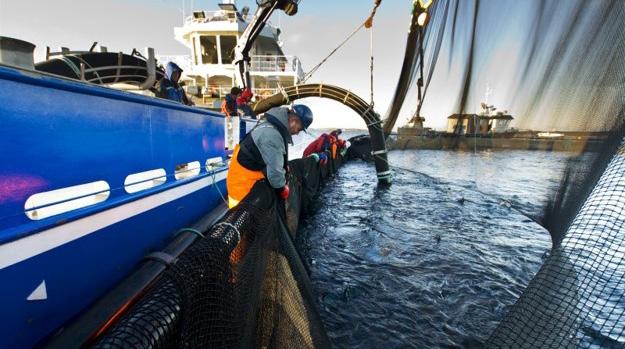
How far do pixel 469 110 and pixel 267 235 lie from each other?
4.78 metres

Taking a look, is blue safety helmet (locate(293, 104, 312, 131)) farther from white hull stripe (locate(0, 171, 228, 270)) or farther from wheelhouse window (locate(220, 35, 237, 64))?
wheelhouse window (locate(220, 35, 237, 64))

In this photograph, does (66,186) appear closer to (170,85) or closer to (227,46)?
(170,85)

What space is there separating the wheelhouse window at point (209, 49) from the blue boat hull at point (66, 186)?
19670 millimetres

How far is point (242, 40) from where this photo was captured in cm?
1223

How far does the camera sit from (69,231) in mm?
2441

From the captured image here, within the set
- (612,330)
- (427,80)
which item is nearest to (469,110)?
(427,80)

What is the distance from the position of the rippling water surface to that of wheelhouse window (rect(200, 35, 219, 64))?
52.9 ft

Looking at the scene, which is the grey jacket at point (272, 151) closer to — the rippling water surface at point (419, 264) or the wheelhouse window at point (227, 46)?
the rippling water surface at point (419, 264)

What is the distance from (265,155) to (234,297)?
8.04 feet

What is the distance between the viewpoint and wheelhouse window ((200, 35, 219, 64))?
21.0m

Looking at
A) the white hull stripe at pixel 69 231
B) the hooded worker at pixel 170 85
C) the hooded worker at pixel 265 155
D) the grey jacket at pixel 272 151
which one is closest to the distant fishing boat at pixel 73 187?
the white hull stripe at pixel 69 231

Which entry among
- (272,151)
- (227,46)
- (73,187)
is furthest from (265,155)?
(227,46)

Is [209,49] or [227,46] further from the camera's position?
[209,49]

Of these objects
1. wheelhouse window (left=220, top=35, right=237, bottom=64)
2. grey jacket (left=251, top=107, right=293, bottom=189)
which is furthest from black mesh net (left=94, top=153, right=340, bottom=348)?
wheelhouse window (left=220, top=35, right=237, bottom=64)
